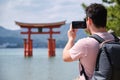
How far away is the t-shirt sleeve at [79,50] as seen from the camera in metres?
2.16

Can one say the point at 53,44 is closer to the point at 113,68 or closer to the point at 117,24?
the point at 117,24

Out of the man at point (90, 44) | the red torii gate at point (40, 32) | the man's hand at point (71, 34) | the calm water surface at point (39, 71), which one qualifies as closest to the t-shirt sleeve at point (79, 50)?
the man at point (90, 44)

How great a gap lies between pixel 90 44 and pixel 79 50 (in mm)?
69

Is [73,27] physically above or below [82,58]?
above

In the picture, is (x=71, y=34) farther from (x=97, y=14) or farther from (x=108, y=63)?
(x=108, y=63)

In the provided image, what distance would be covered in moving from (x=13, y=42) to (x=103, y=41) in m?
123

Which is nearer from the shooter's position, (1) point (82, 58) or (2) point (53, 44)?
(1) point (82, 58)

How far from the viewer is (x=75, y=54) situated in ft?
7.16

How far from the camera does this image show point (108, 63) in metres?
2.10

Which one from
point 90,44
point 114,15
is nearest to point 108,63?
point 90,44

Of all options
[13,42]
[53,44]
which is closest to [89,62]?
[53,44]

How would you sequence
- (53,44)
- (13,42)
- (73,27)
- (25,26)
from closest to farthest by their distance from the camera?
(73,27) → (25,26) → (53,44) → (13,42)

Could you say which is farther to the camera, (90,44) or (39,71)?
(39,71)

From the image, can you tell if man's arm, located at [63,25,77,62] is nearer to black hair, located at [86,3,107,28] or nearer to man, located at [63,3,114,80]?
man, located at [63,3,114,80]
